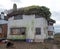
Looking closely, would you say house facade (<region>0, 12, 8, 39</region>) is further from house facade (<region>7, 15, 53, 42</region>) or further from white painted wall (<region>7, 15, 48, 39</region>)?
white painted wall (<region>7, 15, 48, 39</region>)

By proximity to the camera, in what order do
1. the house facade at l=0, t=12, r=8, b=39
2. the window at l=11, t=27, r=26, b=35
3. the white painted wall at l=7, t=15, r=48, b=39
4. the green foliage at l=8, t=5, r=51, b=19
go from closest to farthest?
the white painted wall at l=7, t=15, r=48, b=39
the green foliage at l=8, t=5, r=51, b=19
the window at l=11, t=27, r=26, b=35
the house facade at l=0, t=12, r=8, b=39

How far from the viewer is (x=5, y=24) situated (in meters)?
43.5

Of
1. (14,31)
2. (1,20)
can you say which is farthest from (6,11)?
(14,31)

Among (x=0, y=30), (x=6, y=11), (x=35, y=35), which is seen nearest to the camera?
(x=35, y=35)

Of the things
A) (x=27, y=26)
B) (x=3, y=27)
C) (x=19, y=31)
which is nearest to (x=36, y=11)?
(x=27, y=26)

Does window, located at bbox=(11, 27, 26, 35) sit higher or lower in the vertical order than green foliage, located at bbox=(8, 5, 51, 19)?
lower

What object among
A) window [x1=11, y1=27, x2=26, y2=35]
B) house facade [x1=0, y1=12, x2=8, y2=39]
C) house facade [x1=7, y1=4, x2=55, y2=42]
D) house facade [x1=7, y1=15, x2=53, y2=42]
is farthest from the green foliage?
house facade [x1=0, y1=12, x2=8, y2=39]

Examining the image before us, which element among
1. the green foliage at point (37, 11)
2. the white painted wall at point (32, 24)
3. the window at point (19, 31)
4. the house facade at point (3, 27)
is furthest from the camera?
the house facade at point (3, 27)

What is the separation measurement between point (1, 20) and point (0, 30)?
2.59 meters

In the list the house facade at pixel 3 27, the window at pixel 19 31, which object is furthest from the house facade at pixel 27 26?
the house facade at pixel 3 27

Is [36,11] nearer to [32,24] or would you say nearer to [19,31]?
[32,24]

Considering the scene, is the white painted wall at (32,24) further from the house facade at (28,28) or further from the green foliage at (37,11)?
the green foliage at (37,11)

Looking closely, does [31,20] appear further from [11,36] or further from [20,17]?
[11,36]

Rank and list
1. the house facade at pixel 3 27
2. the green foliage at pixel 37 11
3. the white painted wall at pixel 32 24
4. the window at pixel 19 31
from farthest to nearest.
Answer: the house facade at pixel 3 27
the window at pixel 19 31
the green foliage at pixel 37 11
the white painted wall at pixel 32 24
